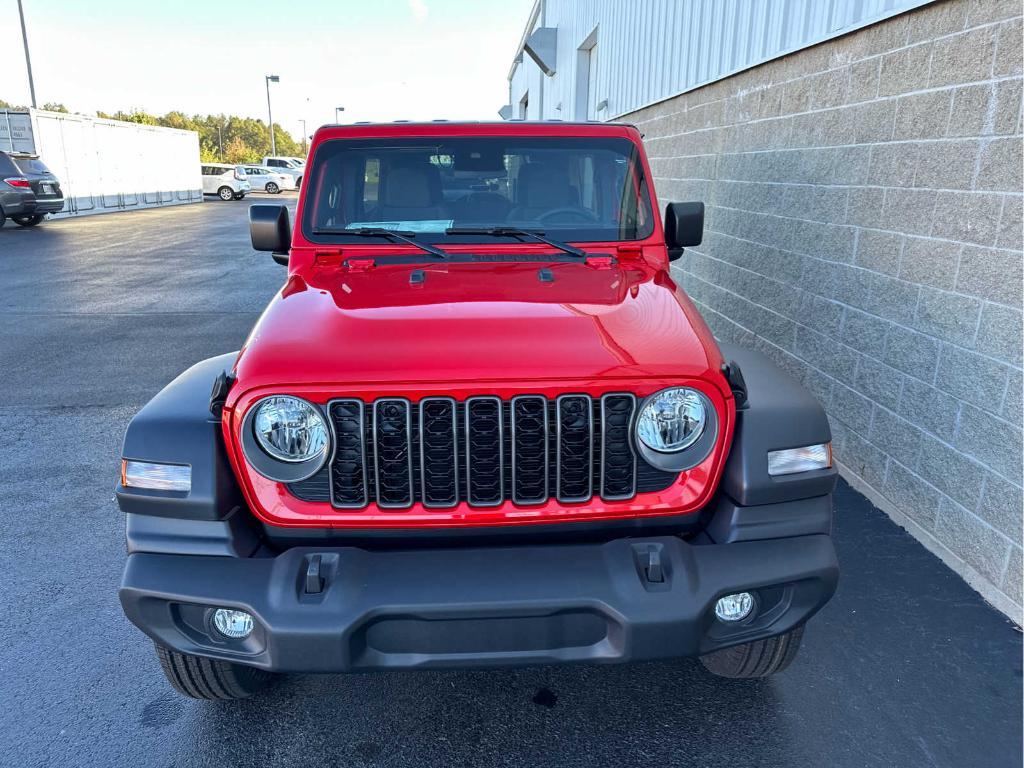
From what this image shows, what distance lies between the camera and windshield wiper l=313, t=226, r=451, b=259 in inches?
124

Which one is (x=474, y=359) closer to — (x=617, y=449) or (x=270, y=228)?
(x=617, y=449)

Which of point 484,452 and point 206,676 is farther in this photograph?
point 206,676

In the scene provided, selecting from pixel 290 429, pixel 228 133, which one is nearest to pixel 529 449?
pixel 290 429

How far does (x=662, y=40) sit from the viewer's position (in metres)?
8.77

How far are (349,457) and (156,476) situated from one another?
22.1 inches

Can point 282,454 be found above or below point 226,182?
above

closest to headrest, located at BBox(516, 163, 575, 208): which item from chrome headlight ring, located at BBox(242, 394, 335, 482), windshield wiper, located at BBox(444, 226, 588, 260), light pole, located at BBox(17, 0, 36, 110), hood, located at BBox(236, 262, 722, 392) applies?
windshield wiper, located at BBox(444, 226, 588, 260)

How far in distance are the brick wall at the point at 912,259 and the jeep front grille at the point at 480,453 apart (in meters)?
1.90

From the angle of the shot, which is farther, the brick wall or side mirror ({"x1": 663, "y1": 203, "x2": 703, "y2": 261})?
side mirror ({"x1": 663, "y1": 203, "x2": 703, "y2": 261})

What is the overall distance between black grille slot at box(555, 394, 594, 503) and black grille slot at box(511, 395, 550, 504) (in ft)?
0.13

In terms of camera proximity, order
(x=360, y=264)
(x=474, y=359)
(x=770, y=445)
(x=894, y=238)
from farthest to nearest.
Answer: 1. (x=894, y=238)
2. (x=360, y=264)
3. (x=770, y=445)
4. (x=474, y=359)

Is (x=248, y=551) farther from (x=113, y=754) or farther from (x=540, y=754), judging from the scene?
(x=540, y=754)

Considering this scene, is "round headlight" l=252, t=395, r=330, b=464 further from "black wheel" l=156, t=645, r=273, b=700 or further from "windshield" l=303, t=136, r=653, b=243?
"windshield" l=303, t=136, r=653, b=243

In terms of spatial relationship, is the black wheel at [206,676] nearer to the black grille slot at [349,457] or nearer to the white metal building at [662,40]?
the black grille slot at [349,457]
